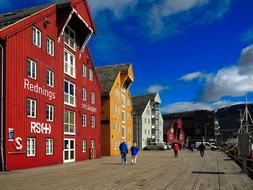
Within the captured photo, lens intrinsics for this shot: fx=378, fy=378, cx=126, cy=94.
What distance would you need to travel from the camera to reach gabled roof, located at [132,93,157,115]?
2993 inches

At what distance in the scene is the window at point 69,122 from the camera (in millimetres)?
32719

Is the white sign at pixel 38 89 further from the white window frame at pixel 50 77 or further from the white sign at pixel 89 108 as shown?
the white sign at pixel 89 108

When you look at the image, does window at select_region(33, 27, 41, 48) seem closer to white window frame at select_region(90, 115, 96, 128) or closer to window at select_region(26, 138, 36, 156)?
window at select_region(26, 138, 36, 156)

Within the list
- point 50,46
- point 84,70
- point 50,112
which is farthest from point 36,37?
point 84,70

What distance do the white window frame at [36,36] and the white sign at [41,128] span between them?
5.73 meters

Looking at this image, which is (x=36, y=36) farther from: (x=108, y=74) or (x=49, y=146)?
(x=108, y=74)

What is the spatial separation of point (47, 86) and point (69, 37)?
285 inches

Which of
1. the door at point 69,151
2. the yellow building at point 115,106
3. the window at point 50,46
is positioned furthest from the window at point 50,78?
the yellow building at point 115,106

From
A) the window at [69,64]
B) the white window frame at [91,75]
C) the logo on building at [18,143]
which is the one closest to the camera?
the logo on building at [18,143]

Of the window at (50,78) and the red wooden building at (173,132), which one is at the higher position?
the window at (50,78)

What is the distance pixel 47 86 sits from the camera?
2875 centimetres

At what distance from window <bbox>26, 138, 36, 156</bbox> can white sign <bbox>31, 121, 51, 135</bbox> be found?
0.65m

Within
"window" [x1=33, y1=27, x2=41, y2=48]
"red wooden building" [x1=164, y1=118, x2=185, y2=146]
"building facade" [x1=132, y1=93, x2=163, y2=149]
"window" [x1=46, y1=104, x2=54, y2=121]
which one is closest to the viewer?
"window" [x1=33, y1=27, x2=41, y2=48]

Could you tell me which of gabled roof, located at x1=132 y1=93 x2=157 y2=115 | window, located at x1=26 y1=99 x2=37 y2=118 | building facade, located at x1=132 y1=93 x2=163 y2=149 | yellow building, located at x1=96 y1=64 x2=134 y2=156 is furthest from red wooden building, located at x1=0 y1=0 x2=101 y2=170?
gabled roof, located at x1=132 y1=93 x2=157 y2=115
